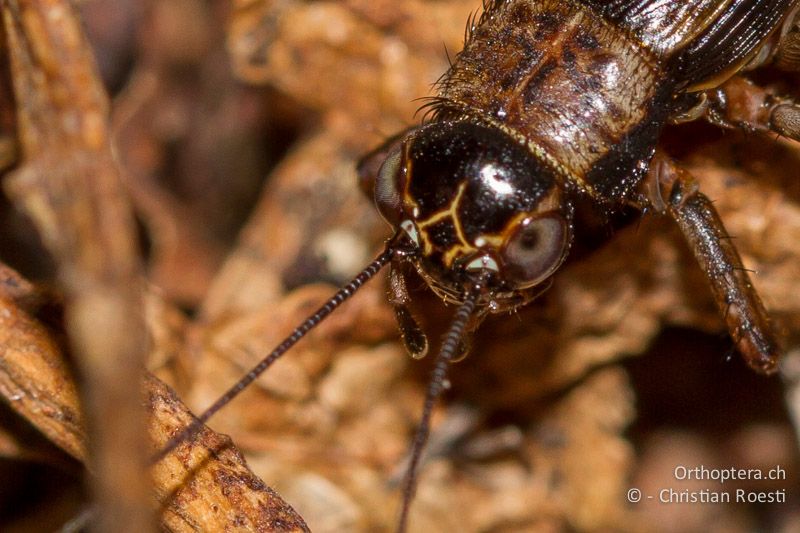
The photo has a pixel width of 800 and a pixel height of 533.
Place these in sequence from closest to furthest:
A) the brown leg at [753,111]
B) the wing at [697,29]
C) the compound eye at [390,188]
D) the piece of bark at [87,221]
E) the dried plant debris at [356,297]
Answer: the piece of bark at [87,221] < the compound eye at [390,188] < the wing at [697,29] < the brown leg at [753,111] < the dried plant debris at [356,297]

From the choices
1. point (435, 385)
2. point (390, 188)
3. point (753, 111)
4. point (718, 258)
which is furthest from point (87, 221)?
point (753, 111)

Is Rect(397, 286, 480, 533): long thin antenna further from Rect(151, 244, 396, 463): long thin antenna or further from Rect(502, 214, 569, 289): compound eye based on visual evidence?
Rect(151, 244, 396, 463): long thin antenna

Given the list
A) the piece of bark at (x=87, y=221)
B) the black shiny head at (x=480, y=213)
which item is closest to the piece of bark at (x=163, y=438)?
the piece of bark at (x=87, y=221)

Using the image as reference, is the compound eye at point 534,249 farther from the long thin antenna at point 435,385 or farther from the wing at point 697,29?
the wing at point 697,29

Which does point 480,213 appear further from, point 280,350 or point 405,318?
point 280,350

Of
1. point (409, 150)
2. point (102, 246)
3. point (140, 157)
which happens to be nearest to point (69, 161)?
point (102, 246)

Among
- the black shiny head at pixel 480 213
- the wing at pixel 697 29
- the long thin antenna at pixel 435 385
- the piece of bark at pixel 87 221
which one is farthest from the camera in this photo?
the wing at pixel 697 29

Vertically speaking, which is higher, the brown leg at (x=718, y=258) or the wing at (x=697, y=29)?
the wing at (x=697, y=29)
